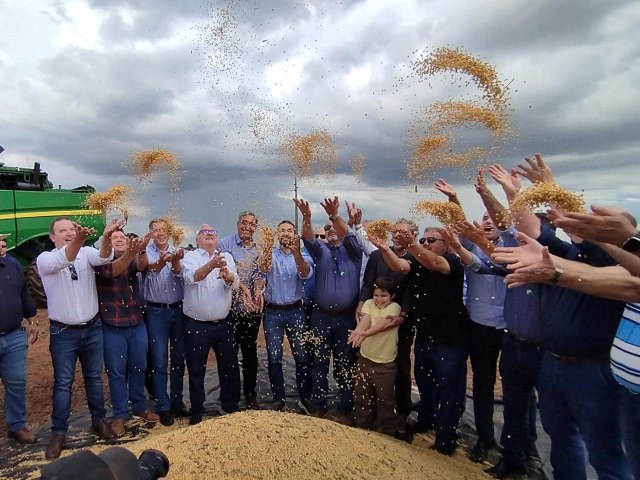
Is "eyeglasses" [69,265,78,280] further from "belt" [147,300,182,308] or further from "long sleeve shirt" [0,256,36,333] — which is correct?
"belt" [147,300,182,308]

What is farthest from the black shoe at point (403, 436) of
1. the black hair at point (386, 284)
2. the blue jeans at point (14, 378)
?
the blue jeans at point (14, 378)

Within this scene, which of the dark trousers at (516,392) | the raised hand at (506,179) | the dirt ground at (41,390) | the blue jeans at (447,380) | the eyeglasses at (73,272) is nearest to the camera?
the raised hand at (506,179)

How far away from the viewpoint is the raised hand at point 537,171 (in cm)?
312

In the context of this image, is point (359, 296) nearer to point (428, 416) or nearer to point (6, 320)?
point (428, 416)

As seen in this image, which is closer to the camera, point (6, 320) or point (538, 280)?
point (538, 280)

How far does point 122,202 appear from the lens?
4.45 metres

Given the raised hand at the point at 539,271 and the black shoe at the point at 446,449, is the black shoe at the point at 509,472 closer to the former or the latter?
the black shoe at the point at 446,449

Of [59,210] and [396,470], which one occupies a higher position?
[59,210]

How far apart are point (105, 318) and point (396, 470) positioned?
286 cm

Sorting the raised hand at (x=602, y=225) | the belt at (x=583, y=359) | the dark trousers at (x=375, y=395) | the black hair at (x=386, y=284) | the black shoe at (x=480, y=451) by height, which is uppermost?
the raised hand at (x=602, y=225)

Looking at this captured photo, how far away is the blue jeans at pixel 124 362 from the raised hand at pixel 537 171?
366cm

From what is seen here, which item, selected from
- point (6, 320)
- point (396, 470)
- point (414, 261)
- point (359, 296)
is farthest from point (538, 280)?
point (6, 320)

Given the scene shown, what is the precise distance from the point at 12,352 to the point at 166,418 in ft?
4.93

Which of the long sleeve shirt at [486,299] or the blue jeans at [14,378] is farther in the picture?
the blue jeans at [14,378]
